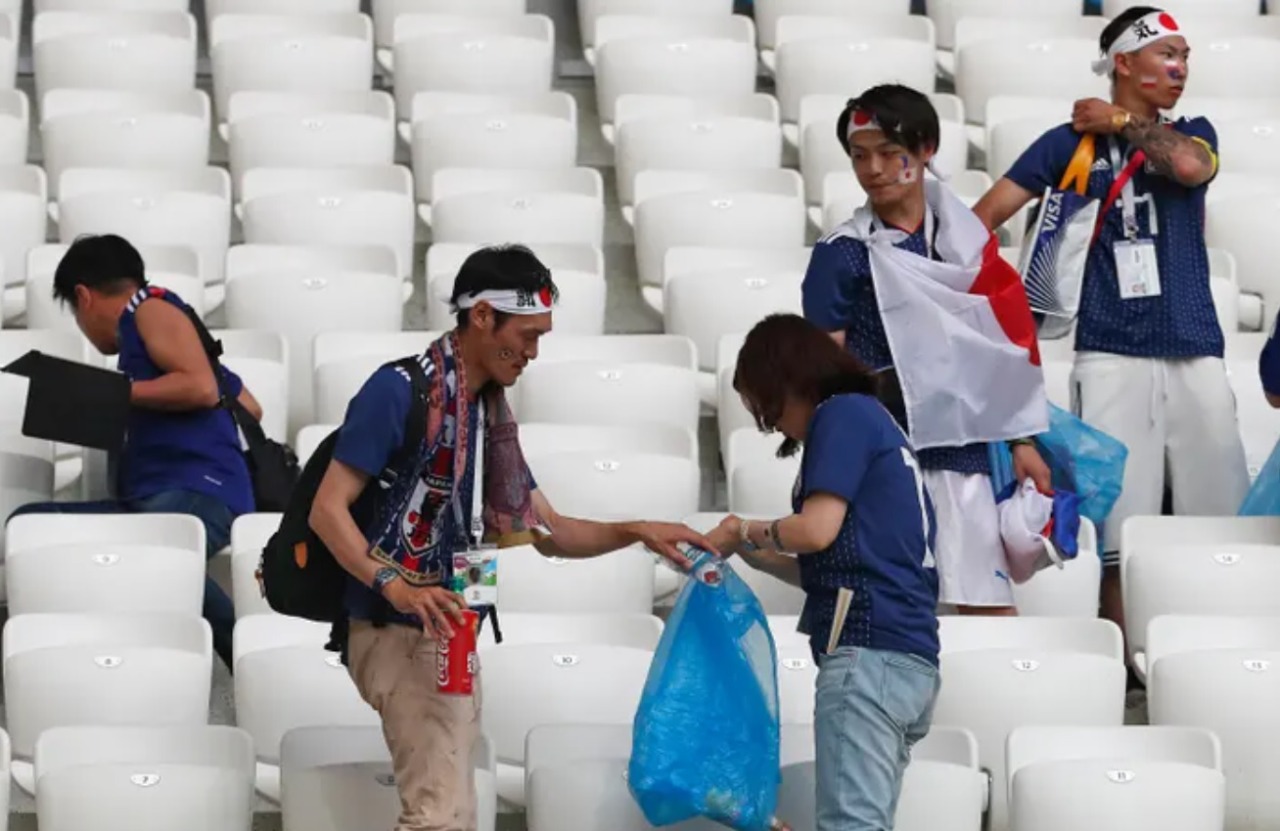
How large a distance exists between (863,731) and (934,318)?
1.05 metres

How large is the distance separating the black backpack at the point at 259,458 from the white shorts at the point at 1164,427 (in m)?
1.70

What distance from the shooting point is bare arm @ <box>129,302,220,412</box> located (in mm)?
6355

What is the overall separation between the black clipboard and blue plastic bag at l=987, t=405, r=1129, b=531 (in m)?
1.90

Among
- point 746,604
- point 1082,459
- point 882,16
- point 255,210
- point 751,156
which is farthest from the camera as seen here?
point 882,16

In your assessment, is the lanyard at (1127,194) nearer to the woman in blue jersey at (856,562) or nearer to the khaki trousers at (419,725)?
the woman in blue jersey at (856,562)

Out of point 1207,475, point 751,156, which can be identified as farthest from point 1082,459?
point 751,156

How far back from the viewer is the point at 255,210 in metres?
7.76

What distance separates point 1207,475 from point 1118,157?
737mm

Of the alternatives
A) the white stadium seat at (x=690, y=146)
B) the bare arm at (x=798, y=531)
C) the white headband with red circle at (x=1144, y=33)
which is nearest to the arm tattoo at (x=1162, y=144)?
the white headband with red circle at (x=1144, y=33)

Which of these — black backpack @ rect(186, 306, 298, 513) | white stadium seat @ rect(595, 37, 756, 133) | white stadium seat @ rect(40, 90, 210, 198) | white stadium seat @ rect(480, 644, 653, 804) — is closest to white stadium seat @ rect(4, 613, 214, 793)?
white stadium seat @ rect(480, 644, 653, 804)

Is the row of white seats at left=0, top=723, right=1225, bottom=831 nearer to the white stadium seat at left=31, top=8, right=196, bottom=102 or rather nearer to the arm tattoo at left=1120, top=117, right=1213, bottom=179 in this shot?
the arm tattoo at left=1120, top=117, right=1213, bottom=179

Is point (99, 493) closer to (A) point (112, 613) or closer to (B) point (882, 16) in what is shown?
(A) point (112, 613)

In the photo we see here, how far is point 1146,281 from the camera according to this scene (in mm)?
6309

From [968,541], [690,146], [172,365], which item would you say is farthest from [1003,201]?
[690,146]
